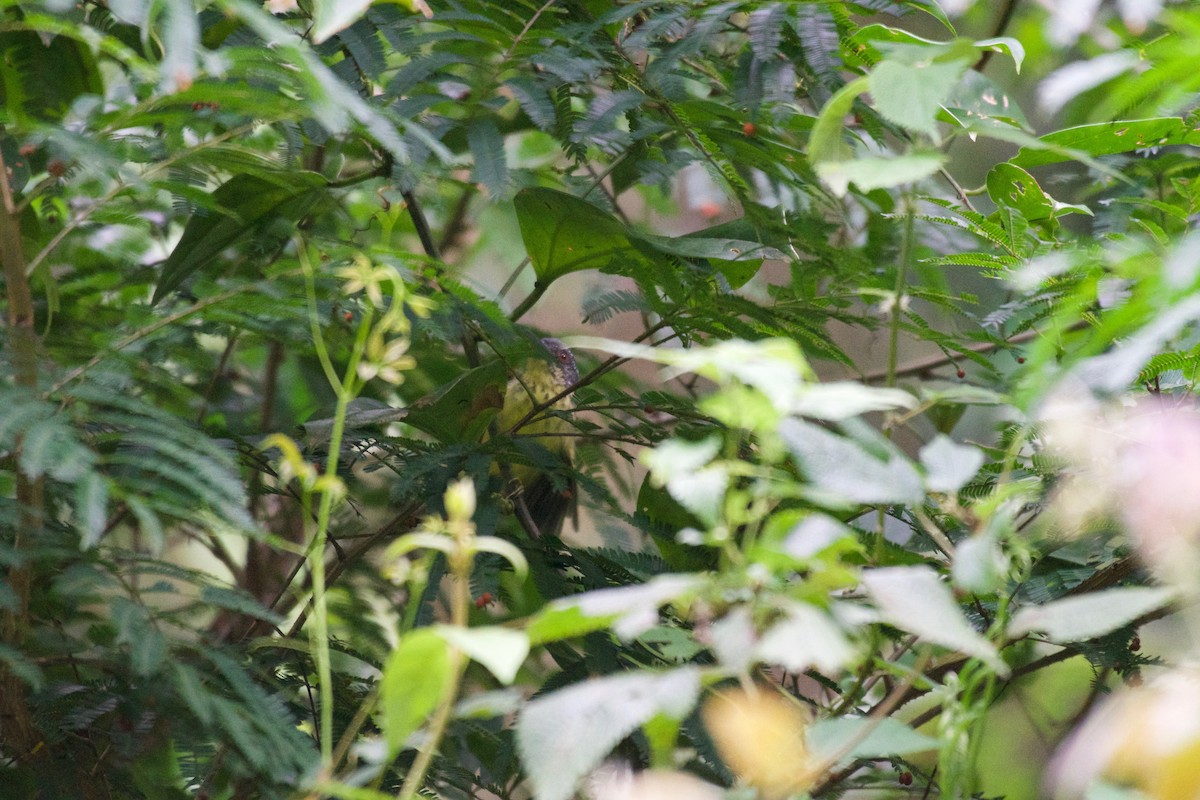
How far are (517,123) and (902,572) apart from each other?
3.10 feet

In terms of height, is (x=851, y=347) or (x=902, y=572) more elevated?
(x=902, y=572)

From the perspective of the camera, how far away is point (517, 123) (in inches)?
47.7

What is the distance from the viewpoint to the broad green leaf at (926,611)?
335 mm

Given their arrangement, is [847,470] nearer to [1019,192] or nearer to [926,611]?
[926,611]

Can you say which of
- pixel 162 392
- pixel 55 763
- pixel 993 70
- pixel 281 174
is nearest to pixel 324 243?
pixel 281 174

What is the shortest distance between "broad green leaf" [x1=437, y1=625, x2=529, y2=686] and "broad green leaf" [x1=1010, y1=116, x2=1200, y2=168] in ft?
2.27

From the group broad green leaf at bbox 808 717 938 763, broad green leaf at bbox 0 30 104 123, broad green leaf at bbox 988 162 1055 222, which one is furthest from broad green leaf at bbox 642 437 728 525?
broad green leaf at bbox 0 30 104 123

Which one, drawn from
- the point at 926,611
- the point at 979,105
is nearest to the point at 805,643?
the point at 926,611

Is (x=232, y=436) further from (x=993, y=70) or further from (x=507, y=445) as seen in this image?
(x=993, y=70)

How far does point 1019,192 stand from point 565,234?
15.9 inches

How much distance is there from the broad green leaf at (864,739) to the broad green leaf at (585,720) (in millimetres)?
81

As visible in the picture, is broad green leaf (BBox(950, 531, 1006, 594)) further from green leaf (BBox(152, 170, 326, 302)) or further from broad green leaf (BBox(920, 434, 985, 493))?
green leaf (BBox(152, 170, 326, 302))

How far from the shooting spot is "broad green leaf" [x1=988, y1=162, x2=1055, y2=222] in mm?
861

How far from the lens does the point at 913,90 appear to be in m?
0.43
